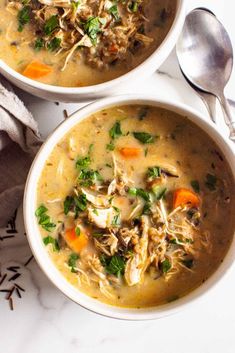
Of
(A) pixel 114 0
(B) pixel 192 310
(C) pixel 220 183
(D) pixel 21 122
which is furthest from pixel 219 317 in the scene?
(A) pixel 114 0

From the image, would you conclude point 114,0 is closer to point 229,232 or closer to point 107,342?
point 229,232

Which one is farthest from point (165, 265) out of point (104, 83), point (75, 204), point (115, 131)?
point (104, 83)

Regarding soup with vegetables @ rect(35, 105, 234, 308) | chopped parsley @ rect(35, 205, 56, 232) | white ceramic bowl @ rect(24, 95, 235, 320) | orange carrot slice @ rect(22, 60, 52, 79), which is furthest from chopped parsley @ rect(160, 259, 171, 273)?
orange carrot slice @ rect(22, 60, 52, 79)

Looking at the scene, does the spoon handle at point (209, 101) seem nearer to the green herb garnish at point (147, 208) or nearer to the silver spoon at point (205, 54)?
the silver spoon at point (205, 54)

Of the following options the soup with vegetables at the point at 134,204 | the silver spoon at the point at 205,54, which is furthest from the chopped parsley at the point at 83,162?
the silver spoon at the point at 205,54

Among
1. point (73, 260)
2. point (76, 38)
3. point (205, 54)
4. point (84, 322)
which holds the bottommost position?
point (84, 322)

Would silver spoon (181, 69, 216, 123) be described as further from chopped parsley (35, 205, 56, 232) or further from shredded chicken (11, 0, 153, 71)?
chopped parsley (35, 205, 56, 232)

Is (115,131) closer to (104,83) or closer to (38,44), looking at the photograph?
(104,83)

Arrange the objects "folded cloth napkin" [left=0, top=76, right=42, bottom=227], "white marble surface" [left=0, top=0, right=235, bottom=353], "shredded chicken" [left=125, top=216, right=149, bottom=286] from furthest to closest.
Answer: "white marble surface" [left=0, top=0, right=235, bottom=353]
"folded cloth napkin" [left=0, top=76, right=42, bottom=227]
"shredded chicken" [left=125, top=216, right=149, bottom=286]
